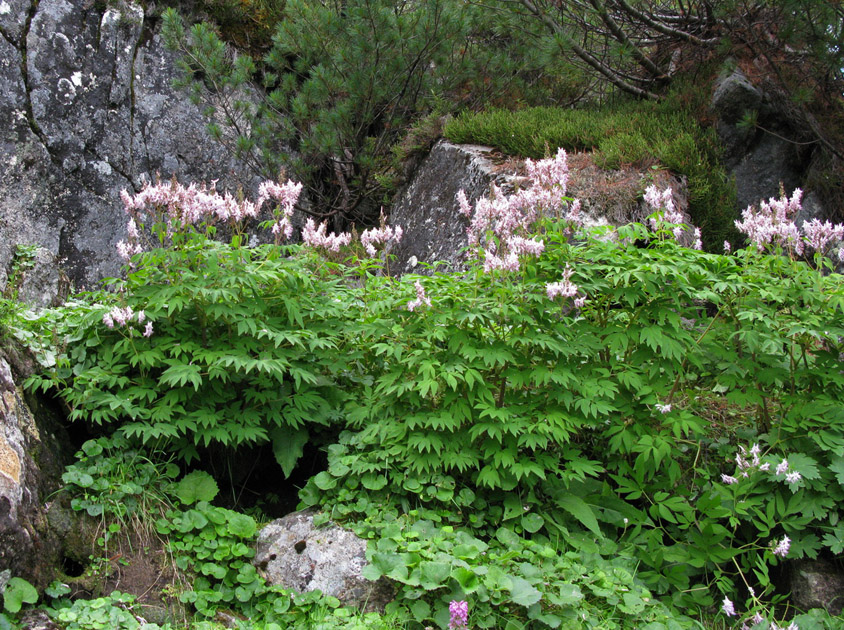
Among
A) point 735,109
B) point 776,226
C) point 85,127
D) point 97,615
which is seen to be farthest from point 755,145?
point 85,127

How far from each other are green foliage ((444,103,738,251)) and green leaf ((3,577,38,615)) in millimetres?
5197

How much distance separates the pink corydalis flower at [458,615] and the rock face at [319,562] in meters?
0.51

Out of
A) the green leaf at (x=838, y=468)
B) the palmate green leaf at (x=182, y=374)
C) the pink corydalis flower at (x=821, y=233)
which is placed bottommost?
the green leaf at (x=838, y=468)

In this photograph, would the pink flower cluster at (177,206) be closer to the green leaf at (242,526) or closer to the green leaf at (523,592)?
the green leaf at (242,526)

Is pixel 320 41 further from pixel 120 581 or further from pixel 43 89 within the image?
pixel 120 581

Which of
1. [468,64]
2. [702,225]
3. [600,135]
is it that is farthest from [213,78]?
[702,225]

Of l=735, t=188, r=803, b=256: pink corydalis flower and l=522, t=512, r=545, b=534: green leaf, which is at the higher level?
l=735, t=188, r=803, b=256: pink corydalis flower

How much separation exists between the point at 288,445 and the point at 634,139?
503 centimetres

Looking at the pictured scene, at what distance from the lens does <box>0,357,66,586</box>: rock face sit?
9.07ft

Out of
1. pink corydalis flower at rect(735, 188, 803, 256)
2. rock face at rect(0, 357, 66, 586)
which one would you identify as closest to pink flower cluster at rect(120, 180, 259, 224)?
rock face at rect(0, 357, 66, 586)

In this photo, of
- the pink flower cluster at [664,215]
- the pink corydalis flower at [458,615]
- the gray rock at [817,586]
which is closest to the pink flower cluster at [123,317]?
the pink corydalis flower at [458,615]

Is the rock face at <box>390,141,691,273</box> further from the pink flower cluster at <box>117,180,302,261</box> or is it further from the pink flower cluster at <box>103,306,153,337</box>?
the pink flower cluster at <box>103,306,153,337</box>

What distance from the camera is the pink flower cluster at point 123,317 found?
131 inches

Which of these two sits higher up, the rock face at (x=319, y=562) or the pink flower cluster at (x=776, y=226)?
the pink flower cluster at (x=776, y=226)
